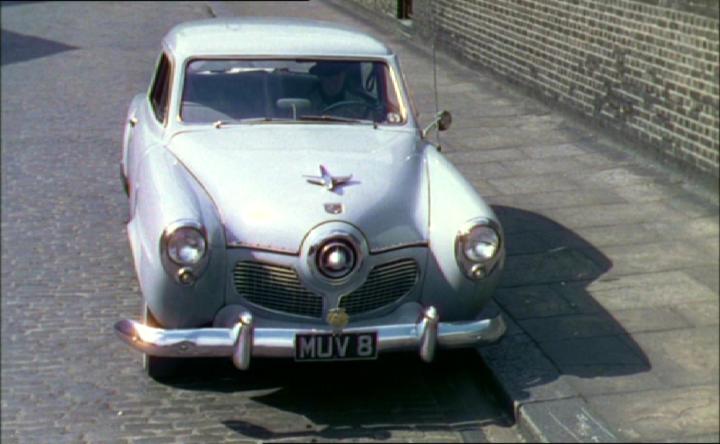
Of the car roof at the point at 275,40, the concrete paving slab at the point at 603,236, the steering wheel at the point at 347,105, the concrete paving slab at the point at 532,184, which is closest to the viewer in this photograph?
the concrete paving slab at the point at 603,236

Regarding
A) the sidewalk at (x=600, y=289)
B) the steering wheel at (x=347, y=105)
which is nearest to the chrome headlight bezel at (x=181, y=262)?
the sidewalk at (x=600, y=289)

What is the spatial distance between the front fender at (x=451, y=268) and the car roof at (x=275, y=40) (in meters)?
1.36

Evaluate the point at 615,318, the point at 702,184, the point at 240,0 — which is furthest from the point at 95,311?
the point at 240,0

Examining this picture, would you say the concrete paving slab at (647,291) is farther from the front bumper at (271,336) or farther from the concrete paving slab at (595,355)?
the front bumper at (271,336)

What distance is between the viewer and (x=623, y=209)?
4859 millimetres

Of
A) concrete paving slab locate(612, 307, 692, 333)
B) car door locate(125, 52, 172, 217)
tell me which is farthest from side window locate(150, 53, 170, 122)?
concrete paving slab locate(612, 307, 692, 333)

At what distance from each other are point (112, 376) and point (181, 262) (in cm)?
89

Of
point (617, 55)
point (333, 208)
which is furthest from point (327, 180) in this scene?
point (617, 55)

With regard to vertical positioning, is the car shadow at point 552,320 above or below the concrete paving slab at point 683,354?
below

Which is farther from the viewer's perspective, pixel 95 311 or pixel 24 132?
pixel 24 132

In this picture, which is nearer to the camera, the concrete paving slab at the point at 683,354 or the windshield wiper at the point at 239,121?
the concrete paving slab at the point at 683,354

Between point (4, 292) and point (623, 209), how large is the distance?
3.78 m

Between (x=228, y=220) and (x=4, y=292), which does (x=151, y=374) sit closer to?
(x=228, y=220)

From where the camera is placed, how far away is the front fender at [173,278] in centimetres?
528
